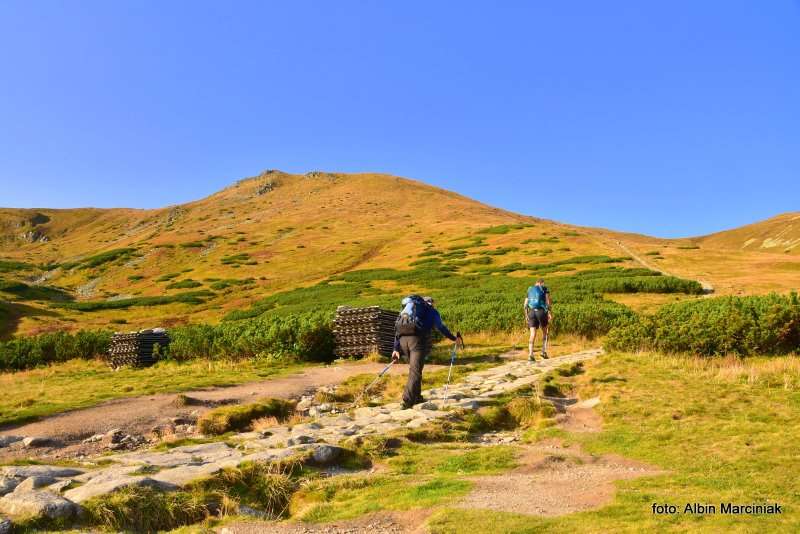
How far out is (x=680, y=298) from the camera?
31672 mm

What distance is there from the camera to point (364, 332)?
20.5m

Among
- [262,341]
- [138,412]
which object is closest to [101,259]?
[262,341]

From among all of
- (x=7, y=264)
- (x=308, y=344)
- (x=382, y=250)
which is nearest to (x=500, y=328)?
(x=308, y=344)

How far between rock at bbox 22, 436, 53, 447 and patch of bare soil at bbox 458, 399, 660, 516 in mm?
8598

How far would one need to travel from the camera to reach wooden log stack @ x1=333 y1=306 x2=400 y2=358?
20312mm

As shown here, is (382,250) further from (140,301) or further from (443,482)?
(443,482)

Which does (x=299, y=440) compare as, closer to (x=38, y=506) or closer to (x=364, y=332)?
(x=38, y=506)

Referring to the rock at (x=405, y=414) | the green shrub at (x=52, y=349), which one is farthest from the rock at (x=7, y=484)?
the green shrub at (x=52, y=349)

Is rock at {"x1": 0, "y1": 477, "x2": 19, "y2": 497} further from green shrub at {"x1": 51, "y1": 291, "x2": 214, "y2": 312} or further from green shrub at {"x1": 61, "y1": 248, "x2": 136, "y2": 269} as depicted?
green shrub at {"x1": 61, "y1": 248, "x2": 136, "y2": 269}

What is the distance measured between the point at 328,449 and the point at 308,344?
12906 mm

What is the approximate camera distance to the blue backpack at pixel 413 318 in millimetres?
11797

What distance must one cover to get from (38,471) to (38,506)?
1668 mm

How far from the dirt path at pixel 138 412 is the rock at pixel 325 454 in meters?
5.14

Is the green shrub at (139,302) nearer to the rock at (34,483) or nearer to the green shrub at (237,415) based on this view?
the green shrub at (237,415)
